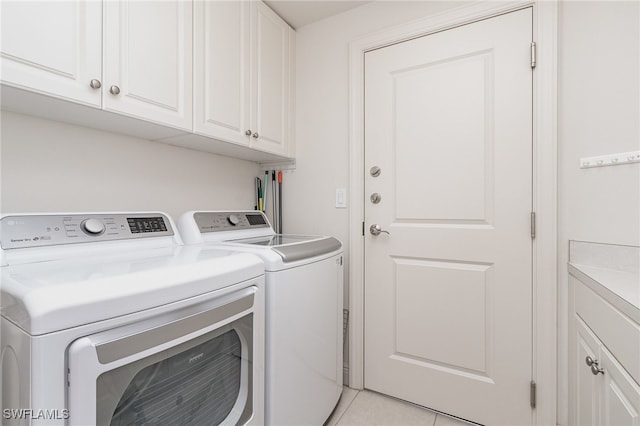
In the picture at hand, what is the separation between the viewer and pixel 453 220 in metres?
1.57

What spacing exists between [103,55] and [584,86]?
2001mm

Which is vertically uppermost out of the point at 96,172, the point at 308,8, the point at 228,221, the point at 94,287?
the point at 308,8

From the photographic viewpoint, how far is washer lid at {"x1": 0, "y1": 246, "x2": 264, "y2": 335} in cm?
55

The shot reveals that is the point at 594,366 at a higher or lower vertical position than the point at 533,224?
lower

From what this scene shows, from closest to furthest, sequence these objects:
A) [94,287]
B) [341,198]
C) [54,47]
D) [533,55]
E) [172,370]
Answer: [94,287] < [172,370] < [54,47] < [533,55] < [341,198]

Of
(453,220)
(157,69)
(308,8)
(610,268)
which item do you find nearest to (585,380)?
(610,268)

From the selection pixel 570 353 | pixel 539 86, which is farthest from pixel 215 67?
pixel 570 353

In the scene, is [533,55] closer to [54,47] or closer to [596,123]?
[596,123]

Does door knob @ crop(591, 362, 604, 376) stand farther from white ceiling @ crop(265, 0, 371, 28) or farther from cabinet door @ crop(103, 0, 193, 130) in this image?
white ceiling @ crop(265, 0, 371, 28)

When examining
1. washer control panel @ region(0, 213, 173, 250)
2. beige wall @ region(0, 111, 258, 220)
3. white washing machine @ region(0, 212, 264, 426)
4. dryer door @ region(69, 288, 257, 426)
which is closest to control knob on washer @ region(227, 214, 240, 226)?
beige wall @ region(0, 111, 258, 220)

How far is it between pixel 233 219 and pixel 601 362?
165 centimetres

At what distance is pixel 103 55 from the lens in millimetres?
1027

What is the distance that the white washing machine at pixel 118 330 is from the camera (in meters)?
0.56

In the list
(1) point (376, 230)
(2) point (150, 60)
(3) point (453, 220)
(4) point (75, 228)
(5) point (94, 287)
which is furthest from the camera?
(1) point (376, 230)
